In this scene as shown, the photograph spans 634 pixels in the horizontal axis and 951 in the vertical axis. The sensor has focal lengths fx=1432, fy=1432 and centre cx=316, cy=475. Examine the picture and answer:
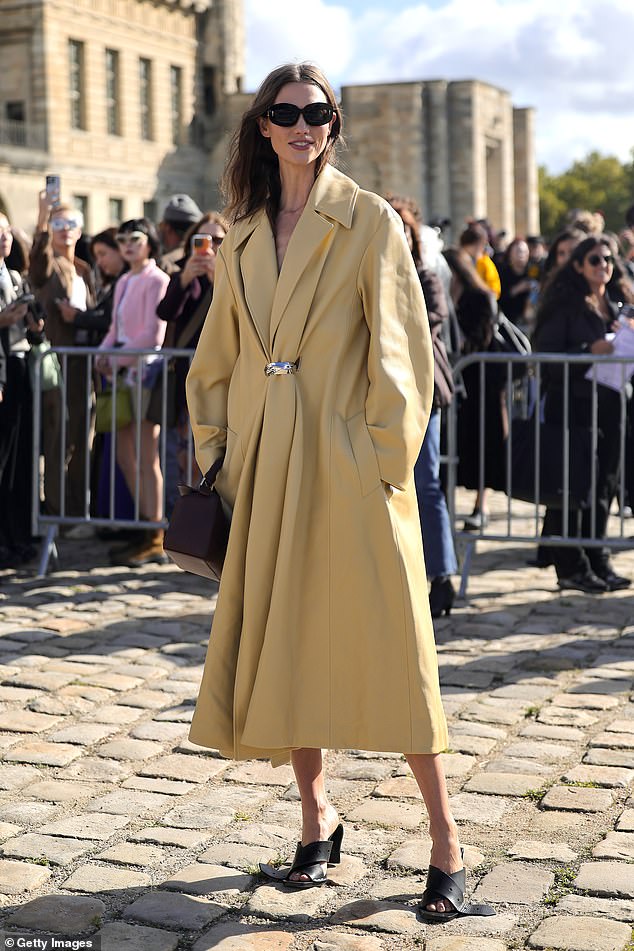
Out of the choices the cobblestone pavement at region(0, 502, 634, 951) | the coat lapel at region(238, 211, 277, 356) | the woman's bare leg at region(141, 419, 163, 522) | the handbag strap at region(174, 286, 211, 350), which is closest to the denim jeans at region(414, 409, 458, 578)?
the cobblestone pavement at region(0, 502, 634, 951)

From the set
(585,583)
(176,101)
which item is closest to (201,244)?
(585,583)

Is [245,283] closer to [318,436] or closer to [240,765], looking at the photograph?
[318,436]

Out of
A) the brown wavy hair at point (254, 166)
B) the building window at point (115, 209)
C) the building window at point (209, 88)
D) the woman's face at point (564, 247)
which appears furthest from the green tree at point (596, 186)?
the brown wavy hair at point (254, 166)

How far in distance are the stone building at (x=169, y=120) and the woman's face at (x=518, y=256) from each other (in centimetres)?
2459

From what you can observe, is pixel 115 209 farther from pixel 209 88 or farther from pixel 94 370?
pixel 94 370

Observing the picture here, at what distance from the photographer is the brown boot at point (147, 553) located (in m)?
8.48

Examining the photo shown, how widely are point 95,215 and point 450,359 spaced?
4781 centimetres

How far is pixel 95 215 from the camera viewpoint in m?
53.8

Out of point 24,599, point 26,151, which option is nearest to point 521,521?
point 24,599

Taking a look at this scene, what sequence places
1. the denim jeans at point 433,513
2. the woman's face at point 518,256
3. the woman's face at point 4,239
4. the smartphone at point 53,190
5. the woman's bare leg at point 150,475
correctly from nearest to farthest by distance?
the denim jeans at point 433,513, the woman's face at point 4,239, the woman's bare leg at point 150,475, the smartphone at point 53,190, the woman's face at point 518,256

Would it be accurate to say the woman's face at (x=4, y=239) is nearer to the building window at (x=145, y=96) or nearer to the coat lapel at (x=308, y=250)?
the coat lapel at (x=308, y=250)

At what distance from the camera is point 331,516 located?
3416 millimetres

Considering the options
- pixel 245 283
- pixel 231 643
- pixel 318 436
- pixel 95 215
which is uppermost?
pixel 95 215

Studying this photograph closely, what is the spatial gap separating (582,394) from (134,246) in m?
2.80
